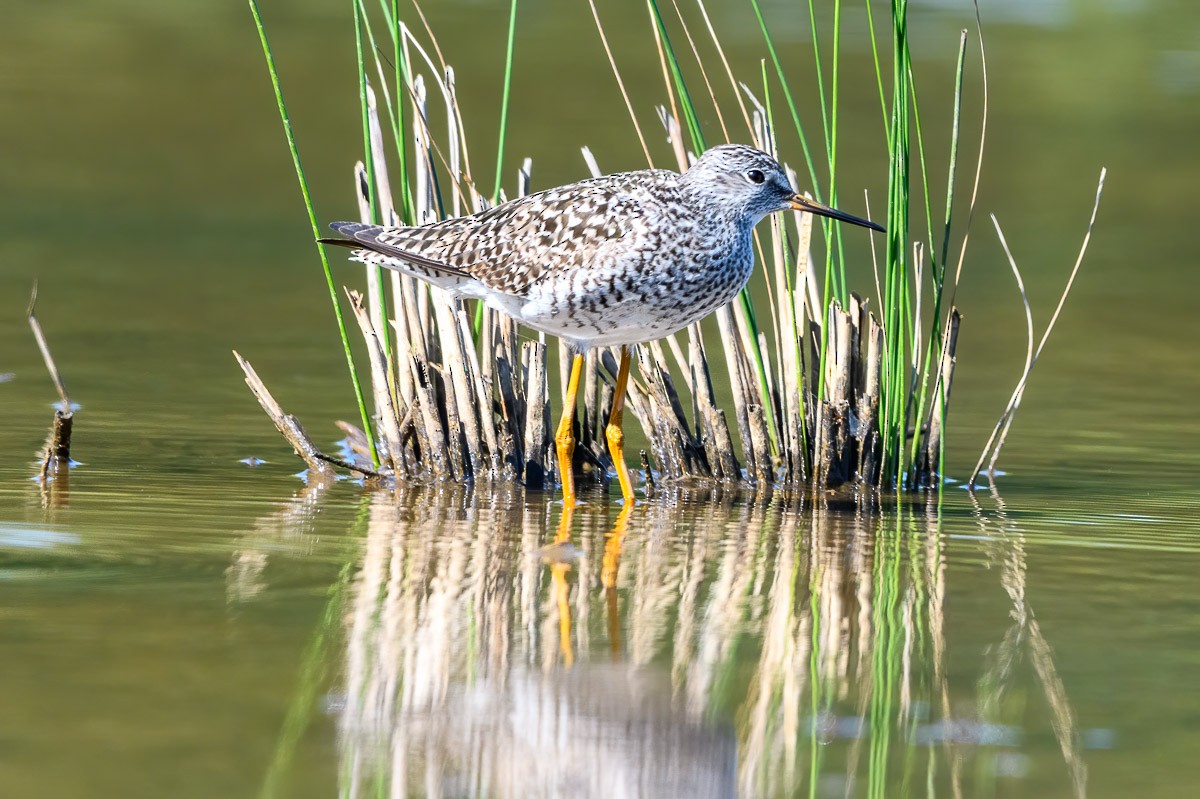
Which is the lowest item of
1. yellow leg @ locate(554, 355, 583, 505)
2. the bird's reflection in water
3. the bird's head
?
the bird's reflection in water

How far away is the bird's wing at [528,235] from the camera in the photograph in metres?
6.79

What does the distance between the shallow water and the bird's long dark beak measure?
125 centimetres

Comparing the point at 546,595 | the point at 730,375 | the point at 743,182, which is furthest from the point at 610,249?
the point at 546,595

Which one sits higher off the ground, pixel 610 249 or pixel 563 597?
pixel 610 249

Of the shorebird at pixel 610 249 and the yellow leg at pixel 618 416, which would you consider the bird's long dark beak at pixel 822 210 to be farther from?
the yellow leg at pixel 618 416

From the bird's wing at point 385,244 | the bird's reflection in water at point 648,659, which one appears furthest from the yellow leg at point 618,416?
the bird's wing at point 385,244

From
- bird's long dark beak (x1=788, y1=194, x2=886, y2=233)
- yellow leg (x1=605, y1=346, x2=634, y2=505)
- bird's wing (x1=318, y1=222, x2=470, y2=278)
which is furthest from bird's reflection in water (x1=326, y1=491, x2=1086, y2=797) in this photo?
bird's long dark beak (x1=788, y1=194, x2=886, y2=233)

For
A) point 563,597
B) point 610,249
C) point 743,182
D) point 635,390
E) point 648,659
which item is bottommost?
point 648,659

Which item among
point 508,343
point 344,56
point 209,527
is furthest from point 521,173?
point 344,56

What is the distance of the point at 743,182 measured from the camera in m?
7.02

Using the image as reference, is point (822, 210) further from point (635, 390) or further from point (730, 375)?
point (635, 390)

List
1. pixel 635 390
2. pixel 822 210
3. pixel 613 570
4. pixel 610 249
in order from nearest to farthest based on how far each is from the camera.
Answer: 1. pixel 613 570
2. pixel 610 249
3. pixel 822 210
4. pixel 635 390

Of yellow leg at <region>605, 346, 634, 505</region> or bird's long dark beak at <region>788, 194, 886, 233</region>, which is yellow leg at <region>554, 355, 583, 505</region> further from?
bird's long dark beak at <region>788, 194, 886, 233</region>

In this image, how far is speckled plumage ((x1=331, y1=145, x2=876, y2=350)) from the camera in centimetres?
670
